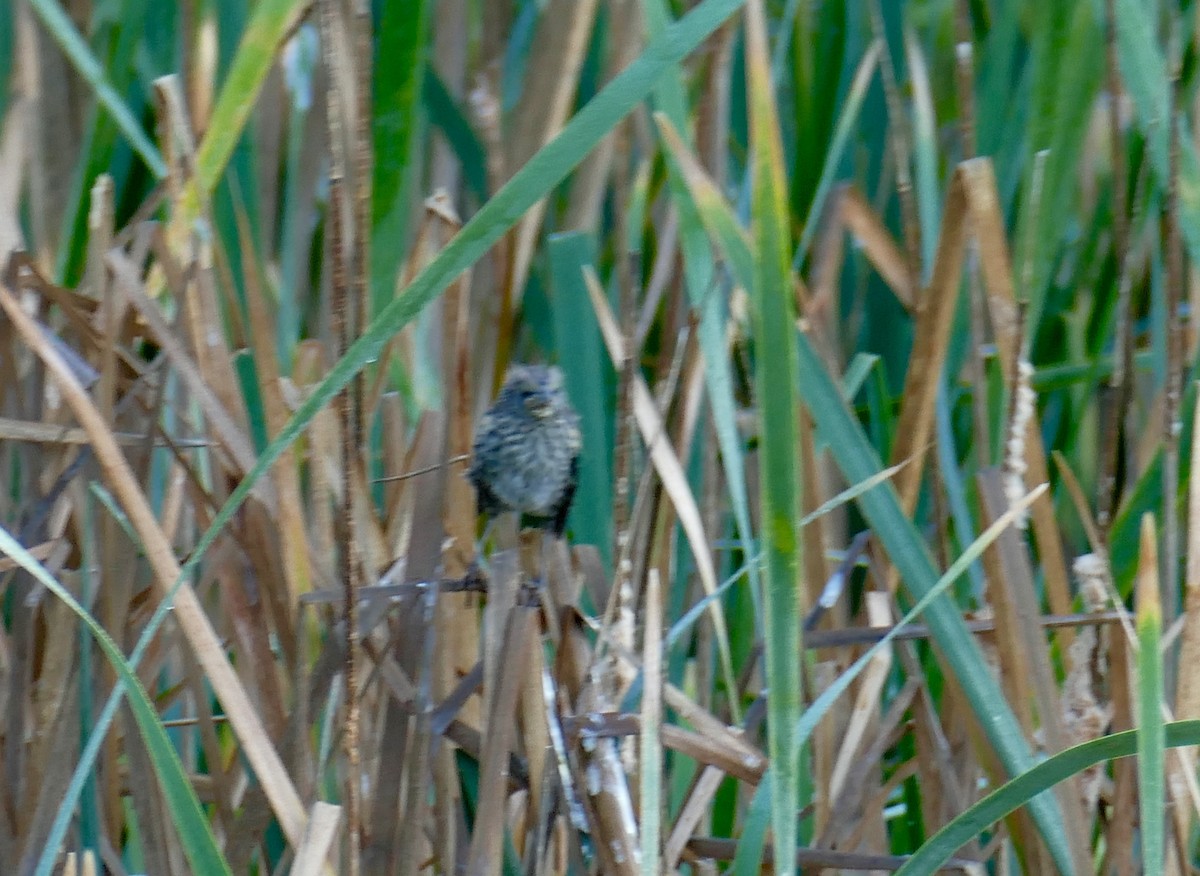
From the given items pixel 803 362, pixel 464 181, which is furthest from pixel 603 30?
pixel 803 362

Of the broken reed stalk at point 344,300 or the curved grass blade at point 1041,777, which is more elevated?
the broken reed stalk at point 344,300

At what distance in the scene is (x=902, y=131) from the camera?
3.62 ft

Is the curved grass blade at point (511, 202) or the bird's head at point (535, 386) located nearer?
the curved grass blade at point (511, 202)

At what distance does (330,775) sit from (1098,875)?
58cm

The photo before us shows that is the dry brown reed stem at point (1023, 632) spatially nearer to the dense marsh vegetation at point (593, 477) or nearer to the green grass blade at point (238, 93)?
the dense marsh vegetation at point (593, 477)

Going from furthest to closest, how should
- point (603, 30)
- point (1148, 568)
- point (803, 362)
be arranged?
point (603, 30)
point (803, 362)
point (1148, 568)

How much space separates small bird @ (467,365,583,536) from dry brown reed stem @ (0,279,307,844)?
551 mm

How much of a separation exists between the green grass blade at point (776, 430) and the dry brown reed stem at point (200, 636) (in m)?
0.30

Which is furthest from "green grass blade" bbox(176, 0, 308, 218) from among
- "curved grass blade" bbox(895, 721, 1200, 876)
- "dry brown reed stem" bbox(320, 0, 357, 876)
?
"curved grass blade" bbox(895, 721, 1200, 876)

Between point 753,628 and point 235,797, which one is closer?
point 235,797

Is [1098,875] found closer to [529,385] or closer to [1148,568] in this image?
[1148,568]

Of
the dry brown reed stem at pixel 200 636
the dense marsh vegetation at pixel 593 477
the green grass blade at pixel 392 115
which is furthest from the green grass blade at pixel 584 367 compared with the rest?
the dry brown reed stem at pixel 200 636

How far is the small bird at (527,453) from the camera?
1419mm

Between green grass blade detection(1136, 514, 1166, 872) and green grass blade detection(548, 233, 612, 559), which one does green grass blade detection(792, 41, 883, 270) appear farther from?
green grass blade detection(1136, 514, 1166, 872)
